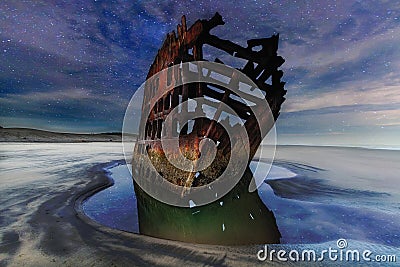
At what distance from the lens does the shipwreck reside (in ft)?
15.0

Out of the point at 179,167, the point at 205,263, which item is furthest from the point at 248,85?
the point at 205,263

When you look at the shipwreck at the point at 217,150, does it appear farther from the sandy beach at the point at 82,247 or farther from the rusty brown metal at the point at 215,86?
the sandy beach at the point at 82,247

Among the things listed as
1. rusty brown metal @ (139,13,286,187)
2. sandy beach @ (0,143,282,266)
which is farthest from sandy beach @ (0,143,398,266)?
rusty brown metal @ (139,13,286,187)

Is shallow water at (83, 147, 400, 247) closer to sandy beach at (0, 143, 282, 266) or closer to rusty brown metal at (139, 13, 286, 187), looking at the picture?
sandy beach at (0, 143, 282, 266)

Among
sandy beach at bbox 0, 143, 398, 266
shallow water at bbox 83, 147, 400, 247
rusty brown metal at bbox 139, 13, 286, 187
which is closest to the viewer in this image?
sandy beach at bbox 0, 143, 398, 266

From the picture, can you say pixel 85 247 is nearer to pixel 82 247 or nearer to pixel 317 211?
pixel 82 247

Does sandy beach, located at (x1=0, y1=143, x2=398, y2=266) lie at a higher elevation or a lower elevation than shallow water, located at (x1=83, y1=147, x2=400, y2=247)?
higher

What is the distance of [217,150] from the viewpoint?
5.95 meters

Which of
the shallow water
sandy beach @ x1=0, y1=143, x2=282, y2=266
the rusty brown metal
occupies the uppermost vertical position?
the rusty brown metal

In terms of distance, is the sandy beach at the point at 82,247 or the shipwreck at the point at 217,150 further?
the shipwreck at the point at 217,150

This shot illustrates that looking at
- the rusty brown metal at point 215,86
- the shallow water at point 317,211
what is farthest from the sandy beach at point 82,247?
the rusty brown metal at point 215,86

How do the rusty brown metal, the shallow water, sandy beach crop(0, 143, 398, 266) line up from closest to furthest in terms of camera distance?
sandy beach crop(0, 143, 398, 266)
the shallow water
the rusty brown metal

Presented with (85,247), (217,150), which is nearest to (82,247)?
(85,247)

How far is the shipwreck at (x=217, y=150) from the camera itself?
4.59 metres
